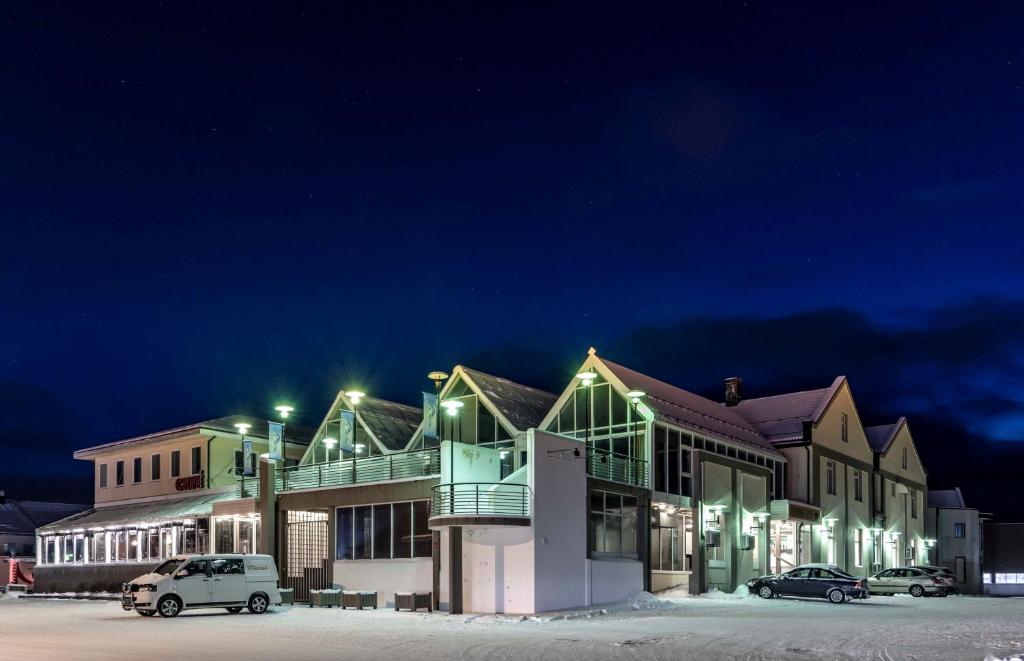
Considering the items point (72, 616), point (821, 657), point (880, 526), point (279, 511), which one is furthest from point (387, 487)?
point (880, 526)

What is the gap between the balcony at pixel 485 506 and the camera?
28.4m

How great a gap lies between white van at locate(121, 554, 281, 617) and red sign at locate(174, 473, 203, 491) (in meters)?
16.4

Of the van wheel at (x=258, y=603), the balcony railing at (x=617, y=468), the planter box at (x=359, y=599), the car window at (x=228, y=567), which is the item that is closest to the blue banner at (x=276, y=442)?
the planter box at (x=359, y=599)

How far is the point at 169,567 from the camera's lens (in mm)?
28922

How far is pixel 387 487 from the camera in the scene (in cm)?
3344

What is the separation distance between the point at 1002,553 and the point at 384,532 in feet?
163

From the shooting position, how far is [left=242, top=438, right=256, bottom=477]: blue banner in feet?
129

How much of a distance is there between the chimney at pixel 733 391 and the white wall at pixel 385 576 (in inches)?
975

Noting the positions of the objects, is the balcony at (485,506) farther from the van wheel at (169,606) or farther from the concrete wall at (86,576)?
the concrete wall at (86,576)

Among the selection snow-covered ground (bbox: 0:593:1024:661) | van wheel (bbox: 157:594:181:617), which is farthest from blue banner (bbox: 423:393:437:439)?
van wheel (bbox: 157:594:181:617)

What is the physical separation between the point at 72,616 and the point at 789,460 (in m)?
30.3

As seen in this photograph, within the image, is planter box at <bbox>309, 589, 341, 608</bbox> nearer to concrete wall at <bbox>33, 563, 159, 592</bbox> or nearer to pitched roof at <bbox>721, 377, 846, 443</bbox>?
concrete wall at <bbox>33, 563, 159, 592</bbox>

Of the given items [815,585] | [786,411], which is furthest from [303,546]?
[786,411]

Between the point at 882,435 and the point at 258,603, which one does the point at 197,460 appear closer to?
the point at 258,603
